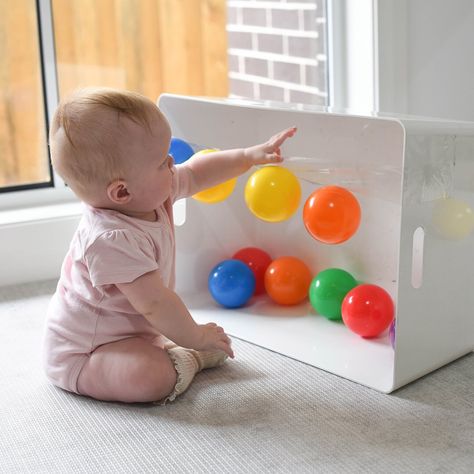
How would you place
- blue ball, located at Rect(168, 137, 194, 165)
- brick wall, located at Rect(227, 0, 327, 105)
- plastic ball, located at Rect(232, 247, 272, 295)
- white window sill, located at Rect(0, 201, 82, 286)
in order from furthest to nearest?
brick wall, located at Rect(227, 0, 327, 105)
white window sill, located at Rect(0, 201, 82, 286)
plastic ball, located at Rect(232, 247, 272, 295)
blue ball, located at Rect(168, 137, 194, 165)

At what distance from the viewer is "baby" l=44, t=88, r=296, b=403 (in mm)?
1175

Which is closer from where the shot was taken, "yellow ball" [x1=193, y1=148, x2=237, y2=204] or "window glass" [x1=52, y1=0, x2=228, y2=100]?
"yellow ball" [x1=193, y1=148, x2=237, y2=204]

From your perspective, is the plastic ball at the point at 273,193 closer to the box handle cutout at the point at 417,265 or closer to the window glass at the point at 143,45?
the box handle cutout at the point at 417,265

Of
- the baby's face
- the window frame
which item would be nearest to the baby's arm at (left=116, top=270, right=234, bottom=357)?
the baby's face

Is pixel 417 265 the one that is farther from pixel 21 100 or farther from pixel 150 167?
pixel 21 100

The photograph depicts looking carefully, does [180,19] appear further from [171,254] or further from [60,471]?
[60,471]

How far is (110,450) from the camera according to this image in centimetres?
111

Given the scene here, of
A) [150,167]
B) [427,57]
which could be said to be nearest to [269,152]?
[150,167]

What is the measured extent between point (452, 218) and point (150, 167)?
47cm

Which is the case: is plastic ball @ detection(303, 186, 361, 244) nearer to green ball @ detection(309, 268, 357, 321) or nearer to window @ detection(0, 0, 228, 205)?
green ball @ detection(309, 268, 357, 321)

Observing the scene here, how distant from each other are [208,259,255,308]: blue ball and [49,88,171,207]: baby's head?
1.40 ft

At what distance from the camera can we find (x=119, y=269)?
1188 mm

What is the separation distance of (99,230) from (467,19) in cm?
106

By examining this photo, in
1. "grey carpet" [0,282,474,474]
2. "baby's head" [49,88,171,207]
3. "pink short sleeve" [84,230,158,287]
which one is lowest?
"grey carpet" [0,282,474,474]
